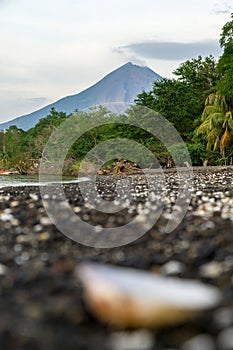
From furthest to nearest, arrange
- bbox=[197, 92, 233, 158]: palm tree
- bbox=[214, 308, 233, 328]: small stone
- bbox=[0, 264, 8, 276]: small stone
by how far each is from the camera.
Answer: bbox=[197, 92, 233, 158]: palm tree, bbox=[0, 264, 8, 276]: small stone, bbox=[214, 308, 233, 328]: small stone

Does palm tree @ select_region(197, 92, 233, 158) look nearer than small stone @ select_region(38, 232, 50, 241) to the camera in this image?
No

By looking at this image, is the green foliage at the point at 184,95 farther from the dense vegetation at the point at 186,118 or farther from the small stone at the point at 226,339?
the small stone at the point at 226,339

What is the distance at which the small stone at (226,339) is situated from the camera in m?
3.03

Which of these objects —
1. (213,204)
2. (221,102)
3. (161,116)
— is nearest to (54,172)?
(161,116)

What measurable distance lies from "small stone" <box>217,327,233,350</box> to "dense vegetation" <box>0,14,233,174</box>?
3340cm

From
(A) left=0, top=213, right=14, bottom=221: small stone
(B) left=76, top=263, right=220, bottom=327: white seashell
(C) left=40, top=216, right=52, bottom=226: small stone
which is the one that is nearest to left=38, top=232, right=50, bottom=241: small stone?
(C) left=40, top=216, right=52, bottom=226: small stone

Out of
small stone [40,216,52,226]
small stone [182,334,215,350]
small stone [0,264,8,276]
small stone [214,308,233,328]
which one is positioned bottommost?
small stone [182,334,215,350]

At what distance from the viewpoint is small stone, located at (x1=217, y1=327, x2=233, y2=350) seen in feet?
9.94

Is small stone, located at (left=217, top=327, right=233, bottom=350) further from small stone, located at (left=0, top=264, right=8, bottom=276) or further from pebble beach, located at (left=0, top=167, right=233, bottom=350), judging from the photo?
small stone, located at (left=0, top=264, right=8, bottom=276)

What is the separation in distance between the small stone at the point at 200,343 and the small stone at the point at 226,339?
0.17 ft

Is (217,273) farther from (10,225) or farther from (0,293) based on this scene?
→ (10,225)

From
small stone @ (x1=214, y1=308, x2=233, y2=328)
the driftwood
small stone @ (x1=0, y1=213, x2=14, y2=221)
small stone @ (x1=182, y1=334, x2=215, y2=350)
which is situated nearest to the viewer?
small stone @ (x1=182, y1=334, x2=215, y2=350)

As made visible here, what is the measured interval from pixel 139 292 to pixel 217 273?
1458 millimetres

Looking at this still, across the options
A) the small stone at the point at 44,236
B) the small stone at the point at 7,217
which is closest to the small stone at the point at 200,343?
the small stone at the point at 44,236
